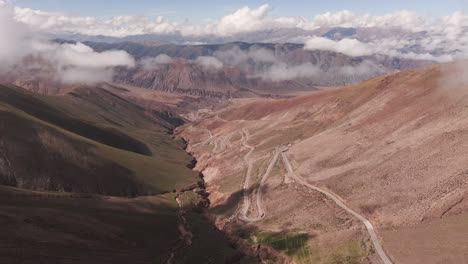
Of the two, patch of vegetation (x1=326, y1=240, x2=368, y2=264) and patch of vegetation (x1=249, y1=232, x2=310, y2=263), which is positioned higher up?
patch of vegetation (x1=326, y1=240, x2=368, y2=264)

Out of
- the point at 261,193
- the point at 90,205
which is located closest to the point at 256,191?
the point at 261,193

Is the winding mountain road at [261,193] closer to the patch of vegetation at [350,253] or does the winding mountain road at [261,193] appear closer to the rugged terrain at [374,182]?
the rugged terrain at [374,182]

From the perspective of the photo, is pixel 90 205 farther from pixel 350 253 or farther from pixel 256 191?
pixel 350 253

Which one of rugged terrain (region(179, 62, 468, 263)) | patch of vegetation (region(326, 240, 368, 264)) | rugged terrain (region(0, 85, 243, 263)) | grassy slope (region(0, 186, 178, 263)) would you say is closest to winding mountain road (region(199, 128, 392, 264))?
rugged terrain (region(179, 62, 468, 263))

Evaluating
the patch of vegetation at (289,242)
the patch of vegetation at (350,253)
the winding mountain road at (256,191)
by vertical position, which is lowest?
the winding mountain road at (256,191)

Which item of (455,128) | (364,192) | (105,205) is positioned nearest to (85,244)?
(105,205)

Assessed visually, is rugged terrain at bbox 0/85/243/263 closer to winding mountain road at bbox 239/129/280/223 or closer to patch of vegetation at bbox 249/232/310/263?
patch of vegetation at bbox 249/232/310/263

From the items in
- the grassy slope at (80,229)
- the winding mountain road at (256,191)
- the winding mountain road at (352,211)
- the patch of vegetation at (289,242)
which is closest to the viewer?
the grassy slope at (80,229)

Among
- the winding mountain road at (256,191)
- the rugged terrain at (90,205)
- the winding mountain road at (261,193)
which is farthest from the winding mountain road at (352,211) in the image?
the rugged terrain at (90,205)
